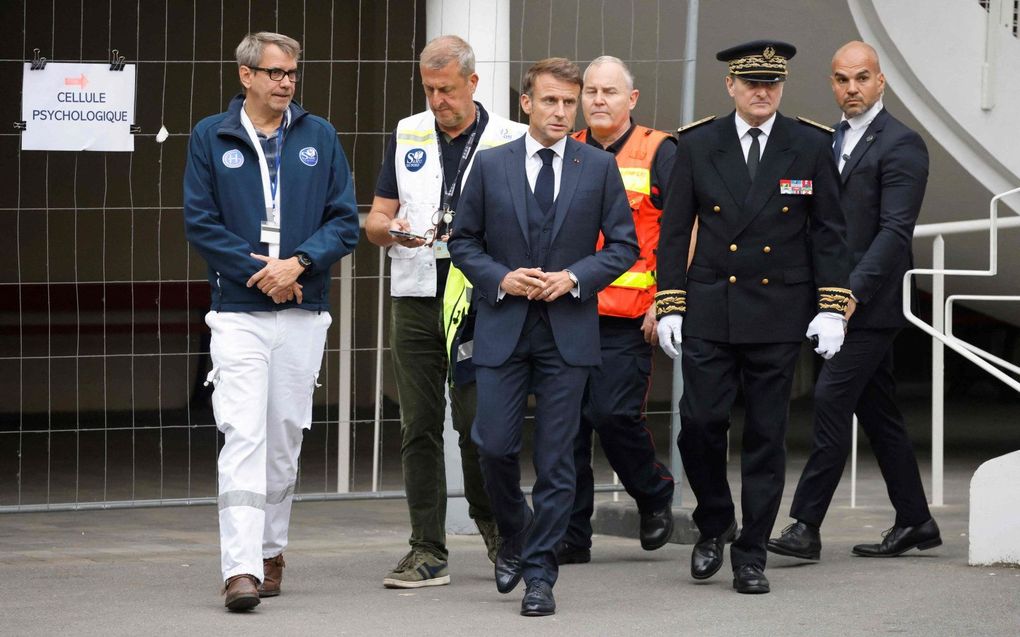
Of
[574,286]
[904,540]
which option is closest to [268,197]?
[574,286]

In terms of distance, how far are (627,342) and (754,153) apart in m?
0.87

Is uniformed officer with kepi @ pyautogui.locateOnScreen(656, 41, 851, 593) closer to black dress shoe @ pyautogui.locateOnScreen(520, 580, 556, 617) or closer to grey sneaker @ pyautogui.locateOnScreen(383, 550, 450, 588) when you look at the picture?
black dress shoe @ pyautogui.locateOnScreen(520, 580, 556, 617)

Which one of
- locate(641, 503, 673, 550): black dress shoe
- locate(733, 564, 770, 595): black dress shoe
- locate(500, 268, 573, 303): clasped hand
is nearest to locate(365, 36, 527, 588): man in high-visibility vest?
locate(500, 268, 573, 303): clasped hand

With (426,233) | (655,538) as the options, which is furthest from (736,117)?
(655,538)

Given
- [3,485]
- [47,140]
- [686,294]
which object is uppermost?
[47,140]

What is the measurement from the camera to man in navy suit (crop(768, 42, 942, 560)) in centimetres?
655

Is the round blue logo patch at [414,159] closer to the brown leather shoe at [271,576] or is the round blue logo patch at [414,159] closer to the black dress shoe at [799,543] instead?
the brown leather shoe at [271,576]

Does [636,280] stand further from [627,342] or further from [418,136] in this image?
[418,136]

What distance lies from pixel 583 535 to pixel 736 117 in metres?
1.74

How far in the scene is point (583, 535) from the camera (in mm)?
6605

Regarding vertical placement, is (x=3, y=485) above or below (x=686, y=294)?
below

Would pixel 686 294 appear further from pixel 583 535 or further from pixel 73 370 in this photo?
pixel 73 370

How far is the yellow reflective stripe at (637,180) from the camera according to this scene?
6.42m

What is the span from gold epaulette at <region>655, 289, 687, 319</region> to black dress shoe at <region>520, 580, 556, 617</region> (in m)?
1.09
